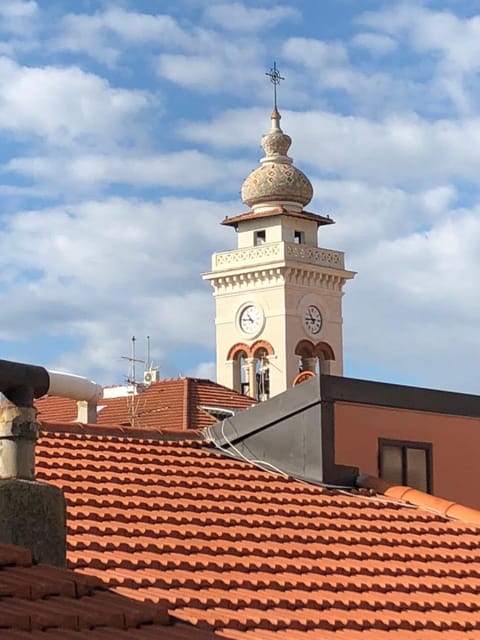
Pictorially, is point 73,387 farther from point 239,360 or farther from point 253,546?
point 239,360

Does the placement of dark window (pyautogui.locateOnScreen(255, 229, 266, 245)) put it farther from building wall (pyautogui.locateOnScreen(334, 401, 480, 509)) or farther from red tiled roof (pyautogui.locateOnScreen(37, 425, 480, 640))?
red tiled roof (pyautogui.locateOnScreen(37, 425, 480, 640))

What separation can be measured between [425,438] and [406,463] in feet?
1.20

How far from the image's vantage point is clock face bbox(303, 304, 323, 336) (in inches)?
2840

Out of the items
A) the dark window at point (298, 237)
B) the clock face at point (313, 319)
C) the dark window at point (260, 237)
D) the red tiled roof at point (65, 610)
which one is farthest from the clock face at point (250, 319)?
the red tiled roof at point (65, 610)

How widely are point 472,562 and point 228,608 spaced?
3.77 meters

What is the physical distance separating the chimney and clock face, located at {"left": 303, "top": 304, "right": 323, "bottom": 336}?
63017mm

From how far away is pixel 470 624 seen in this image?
11.0 m

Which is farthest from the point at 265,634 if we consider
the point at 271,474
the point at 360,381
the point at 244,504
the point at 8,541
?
the point at 360,381

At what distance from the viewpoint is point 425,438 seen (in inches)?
638

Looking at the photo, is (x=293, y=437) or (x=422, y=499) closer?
(x=422, y=499)

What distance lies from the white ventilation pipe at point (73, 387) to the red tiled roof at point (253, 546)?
Answer: 1.19 feet

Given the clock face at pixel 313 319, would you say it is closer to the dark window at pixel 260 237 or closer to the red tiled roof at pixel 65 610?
the dark window at pixel 260 237

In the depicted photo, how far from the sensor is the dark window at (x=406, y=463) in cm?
1576

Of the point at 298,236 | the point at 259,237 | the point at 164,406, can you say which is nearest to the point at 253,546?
the point at 164,406
